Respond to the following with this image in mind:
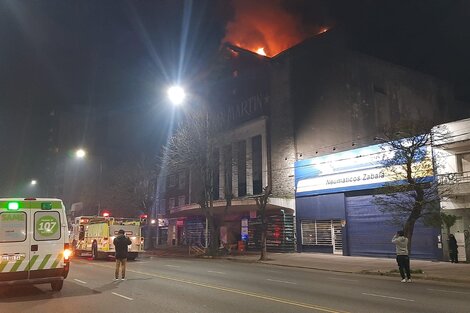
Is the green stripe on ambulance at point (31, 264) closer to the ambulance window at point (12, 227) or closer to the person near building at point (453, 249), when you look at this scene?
the ambulance window at point (12, 227)

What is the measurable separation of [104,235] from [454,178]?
2053 centimetres

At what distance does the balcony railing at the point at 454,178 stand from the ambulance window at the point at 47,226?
60.3ft

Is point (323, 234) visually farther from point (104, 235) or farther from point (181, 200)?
point (181, 200)

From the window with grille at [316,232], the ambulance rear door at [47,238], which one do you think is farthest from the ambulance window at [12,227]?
the window with grille at [316,232]

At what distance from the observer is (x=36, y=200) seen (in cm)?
1215

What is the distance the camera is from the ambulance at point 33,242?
11281mm

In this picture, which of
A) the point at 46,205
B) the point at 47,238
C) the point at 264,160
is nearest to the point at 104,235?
the point at 46,205

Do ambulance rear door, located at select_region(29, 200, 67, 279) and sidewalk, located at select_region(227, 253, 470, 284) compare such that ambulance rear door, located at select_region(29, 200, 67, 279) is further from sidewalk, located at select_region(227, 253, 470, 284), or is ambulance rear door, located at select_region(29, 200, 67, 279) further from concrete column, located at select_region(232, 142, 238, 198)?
concrete column, located at select_region(232, 142, 238, 198)

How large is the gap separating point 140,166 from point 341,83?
21.9 meters

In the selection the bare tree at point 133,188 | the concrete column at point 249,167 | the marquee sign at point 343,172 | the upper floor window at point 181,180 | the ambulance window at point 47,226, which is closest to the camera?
the ambulance window at point 47,226

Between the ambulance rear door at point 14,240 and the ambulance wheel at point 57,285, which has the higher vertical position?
the ambulance rear door at point 14,240

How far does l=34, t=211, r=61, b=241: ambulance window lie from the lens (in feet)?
39.0

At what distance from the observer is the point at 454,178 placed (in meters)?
22.0

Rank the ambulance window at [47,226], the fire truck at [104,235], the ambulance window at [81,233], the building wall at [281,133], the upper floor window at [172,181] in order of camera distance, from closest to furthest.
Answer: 1. the ambulance window at [47,226]
2. the fire truck at [104,235]
3. the ambulance window at [81,233]
4. the building wall at [281,133]
5. the upper floor window at [172,181]
